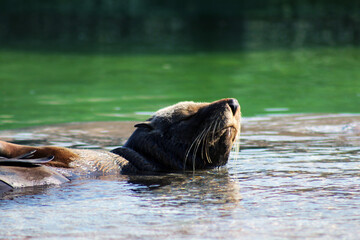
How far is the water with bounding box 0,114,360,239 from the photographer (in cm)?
371

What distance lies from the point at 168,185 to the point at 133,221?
110 cm

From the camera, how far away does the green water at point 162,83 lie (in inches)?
385

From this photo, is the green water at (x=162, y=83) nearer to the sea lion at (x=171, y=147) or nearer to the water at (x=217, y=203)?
the sea lion at (x=171, y=147)

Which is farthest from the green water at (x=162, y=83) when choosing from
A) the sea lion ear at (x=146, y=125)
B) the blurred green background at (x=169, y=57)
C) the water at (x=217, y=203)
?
the water at (x=217, y=203)

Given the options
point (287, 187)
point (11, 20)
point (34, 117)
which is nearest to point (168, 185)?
point (287, 187)

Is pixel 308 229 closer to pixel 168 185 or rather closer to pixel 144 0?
pixel 168 185

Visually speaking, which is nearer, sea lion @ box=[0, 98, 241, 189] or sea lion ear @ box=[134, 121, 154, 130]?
sea lion @ box=[0, 98, 241, 189]

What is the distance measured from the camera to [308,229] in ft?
12.2

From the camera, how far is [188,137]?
5.58m

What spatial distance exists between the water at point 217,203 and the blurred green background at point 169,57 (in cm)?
365

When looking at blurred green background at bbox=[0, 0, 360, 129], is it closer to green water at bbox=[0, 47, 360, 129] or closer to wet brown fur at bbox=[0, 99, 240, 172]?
green water at bbox=[0, 47, 360, 129]

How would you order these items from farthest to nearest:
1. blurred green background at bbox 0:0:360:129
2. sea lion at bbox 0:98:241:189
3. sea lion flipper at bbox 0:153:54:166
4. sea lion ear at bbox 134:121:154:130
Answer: blurred green background at bbox 0:0:360:129, sea lion ear at bbox 134:121:154:130, sea lion at bbox 0:98:241:189, sea lion flipper at bbox 0:153:54:166

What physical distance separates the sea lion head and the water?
0.55ft

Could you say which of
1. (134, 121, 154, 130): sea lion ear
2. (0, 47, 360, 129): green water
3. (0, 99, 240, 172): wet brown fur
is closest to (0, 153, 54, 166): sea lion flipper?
(0, 99, 240, 172): wet brown fur
